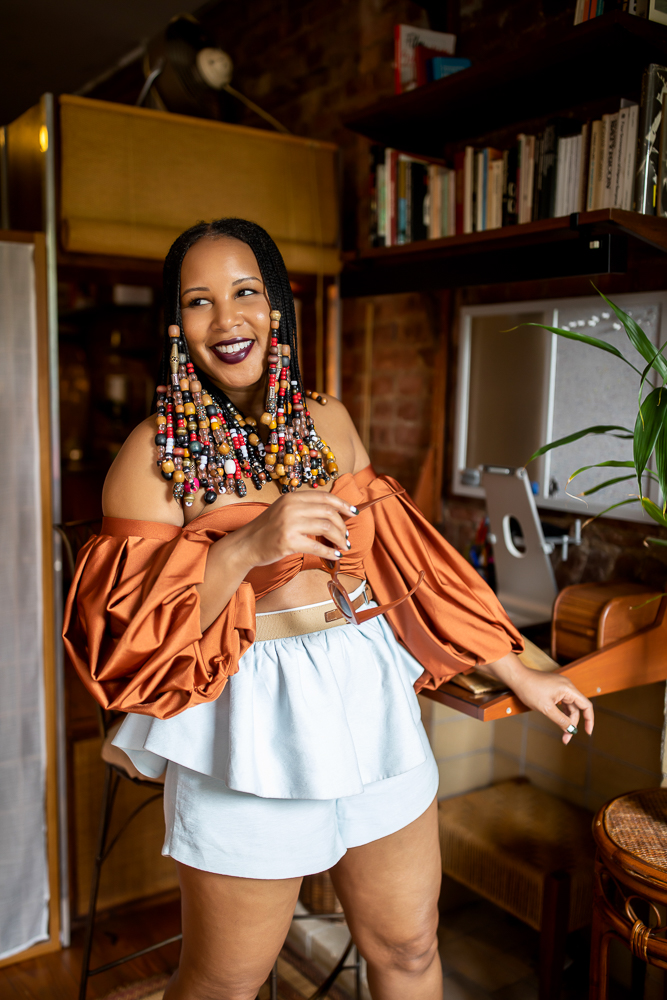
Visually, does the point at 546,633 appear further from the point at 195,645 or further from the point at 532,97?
the point at 532,97

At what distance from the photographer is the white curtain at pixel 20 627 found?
7.18 feet

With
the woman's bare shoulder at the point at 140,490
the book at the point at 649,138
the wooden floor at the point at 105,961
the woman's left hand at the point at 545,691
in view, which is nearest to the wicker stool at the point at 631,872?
the woman's left hand at the point at 545,691

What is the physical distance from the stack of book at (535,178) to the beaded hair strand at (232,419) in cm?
80

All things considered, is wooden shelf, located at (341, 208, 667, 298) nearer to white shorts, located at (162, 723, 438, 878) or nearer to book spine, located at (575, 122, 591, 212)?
book spine, located at (575, 122, 591, 212)

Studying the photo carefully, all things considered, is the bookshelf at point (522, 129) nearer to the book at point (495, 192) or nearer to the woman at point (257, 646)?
the book at point (495, 192)

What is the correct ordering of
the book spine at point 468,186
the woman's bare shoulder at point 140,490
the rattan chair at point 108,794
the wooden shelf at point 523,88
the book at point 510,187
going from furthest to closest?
the book spine at point 468,186 → the book at point 510,187 → the rattan chair at point 108,794 → the wooden shelf at point 523,88 → the woman's bare shoulder at point 140,490

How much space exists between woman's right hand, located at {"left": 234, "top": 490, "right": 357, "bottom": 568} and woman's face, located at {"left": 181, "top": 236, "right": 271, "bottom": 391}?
30 centimetres

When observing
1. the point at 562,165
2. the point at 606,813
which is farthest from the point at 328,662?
the point at 562,165

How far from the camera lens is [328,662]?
1.33 m

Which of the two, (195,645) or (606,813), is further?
(606,813)

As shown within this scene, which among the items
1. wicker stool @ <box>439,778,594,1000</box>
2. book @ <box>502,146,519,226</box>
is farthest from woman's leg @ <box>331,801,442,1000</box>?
book @ <box>502,146,519,226</box>

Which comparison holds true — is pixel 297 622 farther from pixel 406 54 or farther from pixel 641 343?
pixel 406 54

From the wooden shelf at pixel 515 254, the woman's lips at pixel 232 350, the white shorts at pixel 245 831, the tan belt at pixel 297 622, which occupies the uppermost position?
the wooden shelf at pixel 515 254

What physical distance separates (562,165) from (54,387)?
1426 mm
